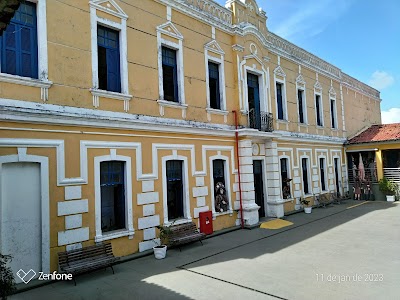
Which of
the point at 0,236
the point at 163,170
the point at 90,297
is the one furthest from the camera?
the point at 163,170

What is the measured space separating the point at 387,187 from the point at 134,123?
18.1 metres

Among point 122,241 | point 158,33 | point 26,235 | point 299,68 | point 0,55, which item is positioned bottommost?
point 122,241

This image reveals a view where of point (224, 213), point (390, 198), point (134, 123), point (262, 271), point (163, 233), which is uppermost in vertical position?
point (134, 123)

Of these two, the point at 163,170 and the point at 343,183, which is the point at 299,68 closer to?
the point at 343,183

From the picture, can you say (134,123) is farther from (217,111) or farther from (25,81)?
(217,111)

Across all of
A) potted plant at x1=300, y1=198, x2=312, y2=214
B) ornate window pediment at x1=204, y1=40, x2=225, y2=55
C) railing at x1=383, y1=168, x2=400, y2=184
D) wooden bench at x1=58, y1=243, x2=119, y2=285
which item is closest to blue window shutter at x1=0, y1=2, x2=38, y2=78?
wooden bench at x1=58, y1=243, x2=119, y2=285

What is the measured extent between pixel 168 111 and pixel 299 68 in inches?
436

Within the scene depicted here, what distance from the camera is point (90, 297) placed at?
6.25 m

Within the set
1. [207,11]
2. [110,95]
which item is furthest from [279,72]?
[110,95]

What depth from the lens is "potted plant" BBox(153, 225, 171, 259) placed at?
879 centimetres

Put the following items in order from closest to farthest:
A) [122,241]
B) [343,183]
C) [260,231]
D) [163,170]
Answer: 1. [122,241]
2. [163,170]
3. [260,231]
4. [343,183]

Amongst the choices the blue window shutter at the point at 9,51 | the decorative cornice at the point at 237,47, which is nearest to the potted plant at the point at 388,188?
the decorative cornice at the point at 237,47

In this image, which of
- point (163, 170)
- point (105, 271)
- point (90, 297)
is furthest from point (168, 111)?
point (90, 297)

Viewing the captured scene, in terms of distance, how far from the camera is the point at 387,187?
66.4ft
